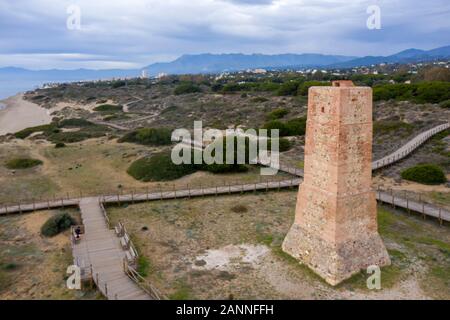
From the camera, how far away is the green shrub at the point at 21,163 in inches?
1305

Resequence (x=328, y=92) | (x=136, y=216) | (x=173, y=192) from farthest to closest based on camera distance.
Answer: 1. (x=173, y=192)
2. (x=136, y=216)
3. (x=328, y=92)

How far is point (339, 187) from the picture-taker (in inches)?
547

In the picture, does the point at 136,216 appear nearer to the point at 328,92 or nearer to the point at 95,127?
the point at 328,92

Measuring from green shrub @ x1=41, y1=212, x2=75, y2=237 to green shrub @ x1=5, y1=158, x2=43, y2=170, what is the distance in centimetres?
1604

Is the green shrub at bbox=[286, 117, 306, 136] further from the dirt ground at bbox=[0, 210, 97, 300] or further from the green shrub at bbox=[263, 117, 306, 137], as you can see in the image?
the dirt ground at bbox=[0, 210, 97, 300]

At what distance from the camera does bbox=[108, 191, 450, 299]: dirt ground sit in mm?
13828

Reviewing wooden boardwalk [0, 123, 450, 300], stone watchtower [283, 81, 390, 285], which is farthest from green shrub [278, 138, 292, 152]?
stone watchtower [283, 81, 390, 285]

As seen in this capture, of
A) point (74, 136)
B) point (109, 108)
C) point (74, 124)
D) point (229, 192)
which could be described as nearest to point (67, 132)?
point (74, 136)

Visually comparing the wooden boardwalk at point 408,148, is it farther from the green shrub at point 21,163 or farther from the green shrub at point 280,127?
the green shrub at point 21,163

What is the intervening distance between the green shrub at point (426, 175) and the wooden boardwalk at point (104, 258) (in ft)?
70.1
